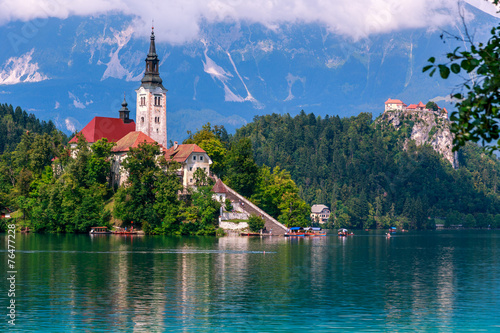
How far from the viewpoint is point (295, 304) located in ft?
149

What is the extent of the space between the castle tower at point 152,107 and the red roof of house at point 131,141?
241 inches

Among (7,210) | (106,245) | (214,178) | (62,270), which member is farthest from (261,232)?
(62,270)

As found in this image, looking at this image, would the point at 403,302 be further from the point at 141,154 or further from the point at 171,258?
the point at 141,154

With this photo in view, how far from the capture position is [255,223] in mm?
124750

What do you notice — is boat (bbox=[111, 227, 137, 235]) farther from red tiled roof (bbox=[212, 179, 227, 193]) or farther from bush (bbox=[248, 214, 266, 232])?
bush (bbox=[248, 214, 266, 232])

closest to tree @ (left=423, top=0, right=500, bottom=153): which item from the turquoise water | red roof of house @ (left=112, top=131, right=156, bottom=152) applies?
the turquoise water

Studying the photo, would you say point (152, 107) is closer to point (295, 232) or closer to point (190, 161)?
point (190, 161)

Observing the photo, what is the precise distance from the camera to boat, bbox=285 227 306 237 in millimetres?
129250

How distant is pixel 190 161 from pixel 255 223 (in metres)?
17.5

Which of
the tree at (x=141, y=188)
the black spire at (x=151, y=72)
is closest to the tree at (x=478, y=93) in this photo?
the tree at (x=141, y=188)

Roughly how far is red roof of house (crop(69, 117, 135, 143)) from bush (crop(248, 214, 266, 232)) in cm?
3858

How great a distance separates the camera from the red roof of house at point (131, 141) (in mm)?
136250

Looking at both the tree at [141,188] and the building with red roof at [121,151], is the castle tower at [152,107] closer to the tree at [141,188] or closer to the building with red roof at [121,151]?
the building with red roof at [121,151]

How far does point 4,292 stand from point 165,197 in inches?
2911
